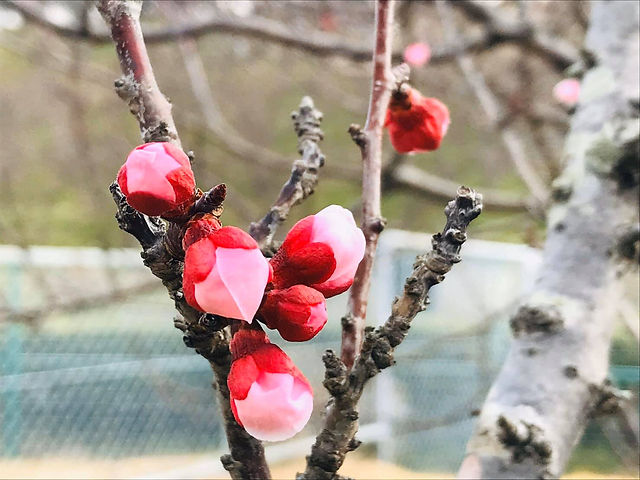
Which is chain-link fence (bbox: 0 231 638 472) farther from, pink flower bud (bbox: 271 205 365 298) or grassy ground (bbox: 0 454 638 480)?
pink flower bud (bbox: 271 205 365 298)

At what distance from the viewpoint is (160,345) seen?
3.39 meters

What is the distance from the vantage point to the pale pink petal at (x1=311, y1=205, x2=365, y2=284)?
0.34 meters

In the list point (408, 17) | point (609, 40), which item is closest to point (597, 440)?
point (408, 17)

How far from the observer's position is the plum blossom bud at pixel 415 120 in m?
0.55

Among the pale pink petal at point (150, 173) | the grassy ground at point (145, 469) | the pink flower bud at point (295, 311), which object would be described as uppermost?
the grassy ground at point (145, 469)

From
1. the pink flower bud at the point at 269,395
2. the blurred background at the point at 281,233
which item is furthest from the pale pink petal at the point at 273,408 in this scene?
the blurred background at the point at 281,233

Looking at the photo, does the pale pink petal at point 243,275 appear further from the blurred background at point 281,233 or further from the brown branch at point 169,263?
the blurred background at point 281,233

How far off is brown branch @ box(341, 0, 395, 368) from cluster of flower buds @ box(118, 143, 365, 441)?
10 cm

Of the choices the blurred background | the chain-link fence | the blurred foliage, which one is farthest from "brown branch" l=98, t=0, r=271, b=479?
the blurred foliage

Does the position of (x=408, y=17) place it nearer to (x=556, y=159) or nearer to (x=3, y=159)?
(x=556, y=159)

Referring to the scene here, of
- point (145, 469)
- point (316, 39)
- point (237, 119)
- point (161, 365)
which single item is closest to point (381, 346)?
point (316, 39)

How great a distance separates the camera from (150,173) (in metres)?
0.29

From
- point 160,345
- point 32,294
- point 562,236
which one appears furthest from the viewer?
point 160,345

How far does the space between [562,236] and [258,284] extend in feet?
1.75
